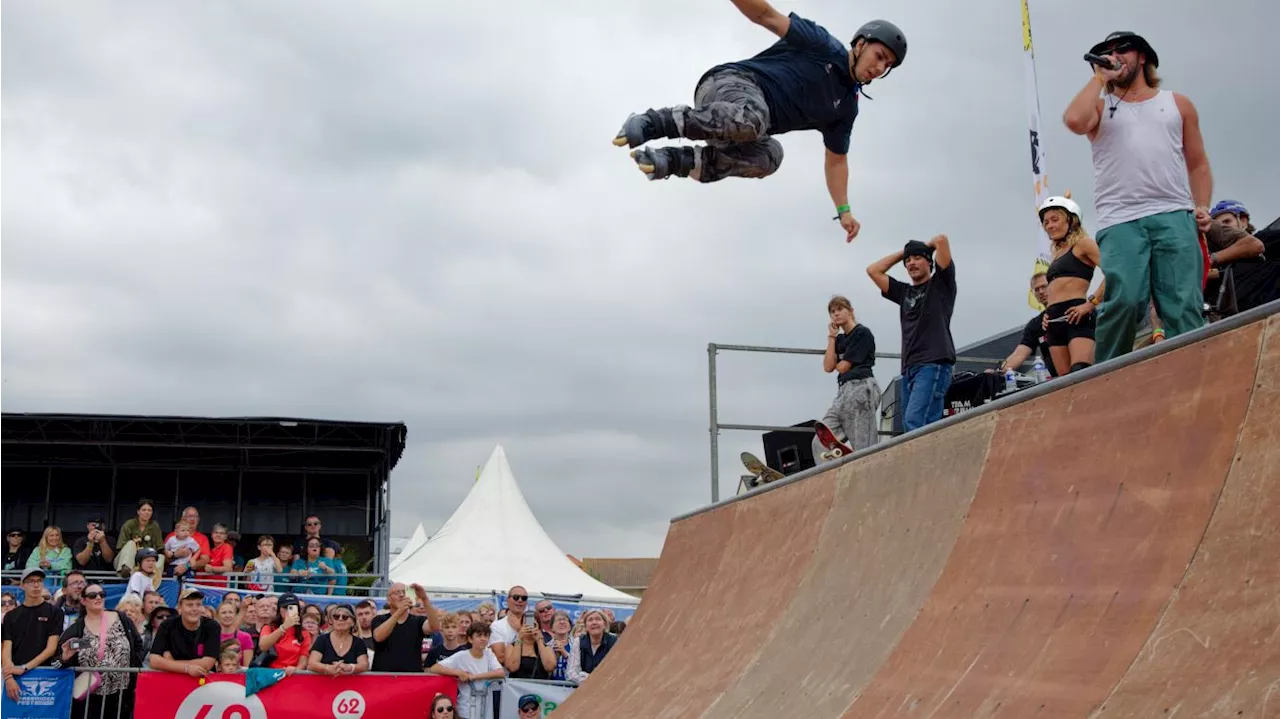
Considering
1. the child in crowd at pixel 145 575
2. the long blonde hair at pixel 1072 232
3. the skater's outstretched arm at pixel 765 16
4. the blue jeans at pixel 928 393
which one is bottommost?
the child in crowd at pixel 145 575

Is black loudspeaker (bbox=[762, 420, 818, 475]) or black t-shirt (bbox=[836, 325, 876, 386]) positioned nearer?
black t-shirt (bbox=[836, 325, 876, 386])

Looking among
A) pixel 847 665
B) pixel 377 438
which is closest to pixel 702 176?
pixel 847 665

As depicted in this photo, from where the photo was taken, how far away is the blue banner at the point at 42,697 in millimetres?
8875

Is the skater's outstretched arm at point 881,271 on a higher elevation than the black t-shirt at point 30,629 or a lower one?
higher

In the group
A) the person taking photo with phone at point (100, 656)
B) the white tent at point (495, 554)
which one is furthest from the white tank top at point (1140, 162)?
the white tent at point (495, 554)

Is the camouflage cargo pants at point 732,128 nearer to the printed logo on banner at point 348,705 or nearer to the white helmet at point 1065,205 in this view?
the white helmet at point 1065,205

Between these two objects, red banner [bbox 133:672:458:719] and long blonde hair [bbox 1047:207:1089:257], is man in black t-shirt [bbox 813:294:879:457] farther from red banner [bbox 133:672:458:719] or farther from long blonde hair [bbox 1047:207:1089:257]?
red banner [bbox 133:672:458:719]

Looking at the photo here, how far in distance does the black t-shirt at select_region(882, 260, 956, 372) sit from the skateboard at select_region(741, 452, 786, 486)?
2058 mm

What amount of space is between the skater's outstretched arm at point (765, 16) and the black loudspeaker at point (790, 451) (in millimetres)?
4681

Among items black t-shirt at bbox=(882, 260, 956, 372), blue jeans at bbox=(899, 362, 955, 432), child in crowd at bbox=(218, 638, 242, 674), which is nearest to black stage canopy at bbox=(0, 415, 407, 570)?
child in crowd at bbox=(218, 638, 242, 674)

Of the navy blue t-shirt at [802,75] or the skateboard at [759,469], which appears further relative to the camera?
the skateboard at [759,469]

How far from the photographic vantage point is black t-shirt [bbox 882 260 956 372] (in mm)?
7949

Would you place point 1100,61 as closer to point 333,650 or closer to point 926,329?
point 926,329

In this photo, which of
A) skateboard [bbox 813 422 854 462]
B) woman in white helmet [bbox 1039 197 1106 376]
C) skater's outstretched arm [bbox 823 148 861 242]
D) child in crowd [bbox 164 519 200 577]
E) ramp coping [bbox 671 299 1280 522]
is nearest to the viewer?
ramp coping [bbox 671 299 1280 522]
